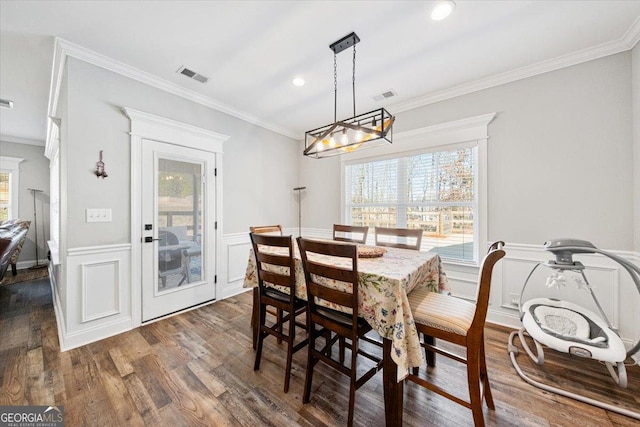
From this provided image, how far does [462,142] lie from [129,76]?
3848mm

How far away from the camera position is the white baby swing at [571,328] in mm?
1628

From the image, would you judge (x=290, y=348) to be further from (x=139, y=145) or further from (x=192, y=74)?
(x=192, y=74)

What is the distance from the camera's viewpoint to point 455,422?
4.68 feet

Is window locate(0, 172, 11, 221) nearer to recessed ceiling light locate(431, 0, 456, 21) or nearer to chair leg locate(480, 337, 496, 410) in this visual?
recessed ceiling light locate(431, 0, 456, 21)

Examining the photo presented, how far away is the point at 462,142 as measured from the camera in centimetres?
293

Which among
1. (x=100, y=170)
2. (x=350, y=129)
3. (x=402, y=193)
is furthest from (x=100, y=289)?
(x=402, y=193)

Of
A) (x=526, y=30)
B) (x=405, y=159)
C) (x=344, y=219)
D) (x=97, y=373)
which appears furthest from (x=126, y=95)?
(x=526, y=30)

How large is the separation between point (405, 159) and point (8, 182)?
25.1 feet

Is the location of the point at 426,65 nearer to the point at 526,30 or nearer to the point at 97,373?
the point at 526,30

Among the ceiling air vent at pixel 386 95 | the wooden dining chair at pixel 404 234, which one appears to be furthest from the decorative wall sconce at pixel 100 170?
the ceiling air vent at pixel 386 95

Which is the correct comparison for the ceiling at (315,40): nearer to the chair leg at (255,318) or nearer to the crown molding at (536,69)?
the crown molding at (536,69)

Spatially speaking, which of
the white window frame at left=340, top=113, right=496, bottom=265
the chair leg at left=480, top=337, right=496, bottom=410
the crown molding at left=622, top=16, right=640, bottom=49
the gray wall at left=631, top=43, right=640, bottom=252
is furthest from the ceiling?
the chair leg at left=480, top=337, right=496, bottom=410

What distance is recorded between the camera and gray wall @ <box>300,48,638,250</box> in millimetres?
2160

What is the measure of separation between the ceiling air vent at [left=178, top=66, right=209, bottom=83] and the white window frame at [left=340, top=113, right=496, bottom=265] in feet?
8.14
